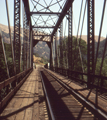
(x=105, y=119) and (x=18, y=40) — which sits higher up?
(x=18, y=40)

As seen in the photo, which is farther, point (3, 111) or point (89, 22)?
point (89, 22)

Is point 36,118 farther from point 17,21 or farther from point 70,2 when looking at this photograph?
point 70,2

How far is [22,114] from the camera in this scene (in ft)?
16.4

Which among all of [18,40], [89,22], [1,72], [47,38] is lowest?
[1,72]

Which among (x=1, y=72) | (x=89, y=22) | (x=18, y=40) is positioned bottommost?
(x=1, y=72)

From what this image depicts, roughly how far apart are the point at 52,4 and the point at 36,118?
18.4 metres

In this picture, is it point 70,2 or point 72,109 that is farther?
point 70,2

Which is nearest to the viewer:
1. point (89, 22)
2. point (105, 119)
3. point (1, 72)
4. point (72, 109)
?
point (105, 119)

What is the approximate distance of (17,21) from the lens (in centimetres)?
1155

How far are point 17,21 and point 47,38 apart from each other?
33458 millimetres

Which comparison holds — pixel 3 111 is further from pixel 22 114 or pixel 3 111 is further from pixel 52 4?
pixel 52 4

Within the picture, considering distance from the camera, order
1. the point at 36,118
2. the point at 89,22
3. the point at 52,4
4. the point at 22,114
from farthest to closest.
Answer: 1. the point at 52,4
2. the point at 89,22
3. the point at 22,114
4. the point at 36,118

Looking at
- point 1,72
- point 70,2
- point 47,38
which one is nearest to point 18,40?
point 70,2

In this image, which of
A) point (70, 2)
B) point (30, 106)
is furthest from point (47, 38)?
point (30, 106)
